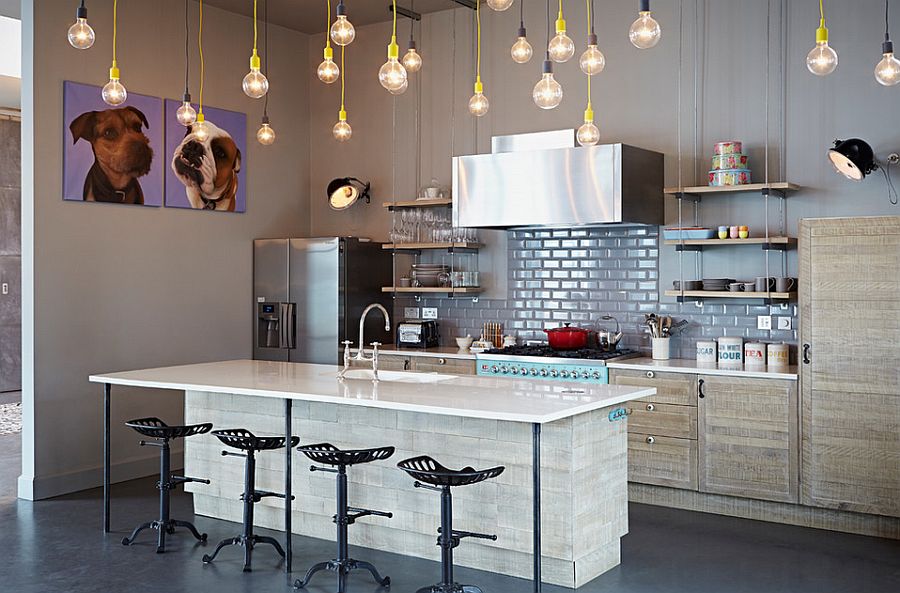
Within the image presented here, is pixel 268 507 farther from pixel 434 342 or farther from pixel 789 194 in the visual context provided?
pixel 789 194

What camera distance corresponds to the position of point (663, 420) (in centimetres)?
627

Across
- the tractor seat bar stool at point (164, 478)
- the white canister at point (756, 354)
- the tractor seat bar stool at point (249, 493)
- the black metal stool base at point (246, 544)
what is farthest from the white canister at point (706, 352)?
the tractor seat bar stool at point (164, 478)

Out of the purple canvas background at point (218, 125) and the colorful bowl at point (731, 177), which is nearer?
the colorful bowl at point (731, 177)

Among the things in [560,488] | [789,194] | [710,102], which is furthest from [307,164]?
[560,488]

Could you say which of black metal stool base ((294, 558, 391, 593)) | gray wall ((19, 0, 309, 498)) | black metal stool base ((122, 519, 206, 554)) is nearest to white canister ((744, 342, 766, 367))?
black metal stool base ((294, 558, 391, 593))

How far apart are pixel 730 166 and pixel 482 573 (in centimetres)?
322

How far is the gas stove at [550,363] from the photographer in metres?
6.55

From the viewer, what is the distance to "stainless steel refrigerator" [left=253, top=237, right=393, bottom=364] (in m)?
7.81

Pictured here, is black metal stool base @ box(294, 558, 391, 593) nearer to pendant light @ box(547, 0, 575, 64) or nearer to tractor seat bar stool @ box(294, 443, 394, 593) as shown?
tractor seat bar stool @ box(294, 443, 394, 593)

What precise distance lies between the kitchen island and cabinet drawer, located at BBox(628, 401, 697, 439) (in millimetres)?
1236

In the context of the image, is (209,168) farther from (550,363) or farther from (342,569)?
(342,569)

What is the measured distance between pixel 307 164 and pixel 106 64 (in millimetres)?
2254

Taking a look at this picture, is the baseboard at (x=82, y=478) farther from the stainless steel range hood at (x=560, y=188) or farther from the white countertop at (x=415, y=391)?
the stainless steel range hood at (x=560, y=188)

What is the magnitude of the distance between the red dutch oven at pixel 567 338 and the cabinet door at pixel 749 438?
1116mm
